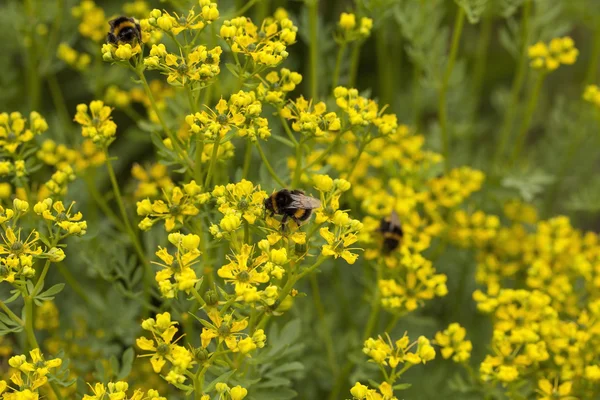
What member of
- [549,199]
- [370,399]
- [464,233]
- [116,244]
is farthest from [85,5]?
[549,199]

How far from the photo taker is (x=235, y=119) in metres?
2.79

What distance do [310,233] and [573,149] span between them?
9.56ft

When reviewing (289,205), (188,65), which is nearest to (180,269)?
(289,205)

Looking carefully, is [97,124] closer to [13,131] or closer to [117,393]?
[13,131]

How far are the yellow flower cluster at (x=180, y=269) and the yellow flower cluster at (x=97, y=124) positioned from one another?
77 centimetres

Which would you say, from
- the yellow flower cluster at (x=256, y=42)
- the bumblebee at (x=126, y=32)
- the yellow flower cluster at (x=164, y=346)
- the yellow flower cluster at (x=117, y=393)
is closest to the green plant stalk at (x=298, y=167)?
the yellow flower cluster at (x=256, y=42)

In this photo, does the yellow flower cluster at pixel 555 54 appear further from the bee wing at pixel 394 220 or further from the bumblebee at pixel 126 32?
the bumblebee at pixel 126 32

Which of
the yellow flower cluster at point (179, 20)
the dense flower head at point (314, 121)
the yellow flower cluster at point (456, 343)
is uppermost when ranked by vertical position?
the yellow flower cluster at point (179, 20)

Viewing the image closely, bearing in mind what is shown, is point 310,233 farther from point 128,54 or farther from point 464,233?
point 464,233

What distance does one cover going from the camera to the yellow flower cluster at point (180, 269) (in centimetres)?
249

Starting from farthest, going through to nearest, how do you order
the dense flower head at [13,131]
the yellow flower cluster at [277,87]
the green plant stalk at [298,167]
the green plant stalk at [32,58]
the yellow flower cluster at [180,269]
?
the green plant stalk at [32,58] → the dense flower head at [13,131] → the green plant stalk at [298,167] → the yellow flower cluster at [277,87] → the yellow flower cluster at [180,269]

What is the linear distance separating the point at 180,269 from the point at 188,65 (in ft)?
2.57

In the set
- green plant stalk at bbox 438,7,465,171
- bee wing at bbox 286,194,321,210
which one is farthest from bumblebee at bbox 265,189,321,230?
green plant stalk at bbox 438,7,465,171

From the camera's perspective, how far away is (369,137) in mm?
Result: 3238
